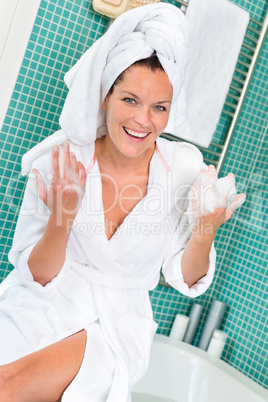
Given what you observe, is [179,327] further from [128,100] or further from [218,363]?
[128,100]

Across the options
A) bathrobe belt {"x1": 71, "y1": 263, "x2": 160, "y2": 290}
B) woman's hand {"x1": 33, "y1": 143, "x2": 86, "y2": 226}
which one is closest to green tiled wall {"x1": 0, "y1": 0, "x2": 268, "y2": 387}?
bathrobe belt {"x1": 71, "y1": 263, "x2": 160, "y2": 290}

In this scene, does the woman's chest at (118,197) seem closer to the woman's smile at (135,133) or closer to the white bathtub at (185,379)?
the woman's smile at (135,133)

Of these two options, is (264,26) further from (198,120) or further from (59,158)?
(59,158)

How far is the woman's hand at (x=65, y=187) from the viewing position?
117 cm

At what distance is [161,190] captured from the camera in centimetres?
153

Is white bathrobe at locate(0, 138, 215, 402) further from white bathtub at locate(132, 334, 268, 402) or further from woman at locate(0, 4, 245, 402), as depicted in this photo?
white bathtub at locate(132, 334, 268, 402)

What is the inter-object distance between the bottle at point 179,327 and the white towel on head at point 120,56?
3.81ft

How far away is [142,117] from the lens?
4.42 ft

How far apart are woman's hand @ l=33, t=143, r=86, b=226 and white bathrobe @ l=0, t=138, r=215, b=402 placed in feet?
0.34

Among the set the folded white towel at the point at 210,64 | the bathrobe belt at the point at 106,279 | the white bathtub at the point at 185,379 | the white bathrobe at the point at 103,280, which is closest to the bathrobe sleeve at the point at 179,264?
the white bathrobe at the point at 103,280

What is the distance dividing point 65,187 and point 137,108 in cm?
33

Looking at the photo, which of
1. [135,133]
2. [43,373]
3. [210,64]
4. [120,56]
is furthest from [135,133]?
[210,64]

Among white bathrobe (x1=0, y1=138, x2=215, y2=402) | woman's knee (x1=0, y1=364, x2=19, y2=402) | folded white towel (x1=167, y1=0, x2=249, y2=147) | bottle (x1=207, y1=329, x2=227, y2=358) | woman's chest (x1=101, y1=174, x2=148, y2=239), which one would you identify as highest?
folded white towel (x1=167, y1=0, x2=249, y2=147)

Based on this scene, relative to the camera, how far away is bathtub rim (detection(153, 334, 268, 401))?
1.95 m
